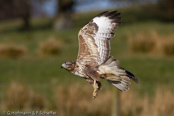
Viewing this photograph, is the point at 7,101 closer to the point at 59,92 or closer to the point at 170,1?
the point at 59,92

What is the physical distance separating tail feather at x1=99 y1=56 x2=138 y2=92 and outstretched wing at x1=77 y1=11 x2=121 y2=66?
23mm

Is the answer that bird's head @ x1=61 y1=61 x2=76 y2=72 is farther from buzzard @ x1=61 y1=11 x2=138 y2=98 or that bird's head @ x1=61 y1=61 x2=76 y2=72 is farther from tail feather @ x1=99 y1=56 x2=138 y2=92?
tail feather @ x1=99 y1=56 x2=138 y2=92

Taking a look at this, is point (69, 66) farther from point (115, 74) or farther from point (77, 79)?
point (77, 79)

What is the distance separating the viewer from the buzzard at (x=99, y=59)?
133cm

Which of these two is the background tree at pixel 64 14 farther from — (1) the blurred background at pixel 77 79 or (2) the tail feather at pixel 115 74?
(2) the tail feather at pixel 115 74

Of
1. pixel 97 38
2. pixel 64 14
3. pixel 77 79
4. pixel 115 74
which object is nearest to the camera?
pixel 115 74

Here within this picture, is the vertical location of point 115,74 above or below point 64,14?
below

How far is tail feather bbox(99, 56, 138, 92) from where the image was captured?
132cm

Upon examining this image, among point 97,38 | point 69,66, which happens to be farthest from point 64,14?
point 69,66

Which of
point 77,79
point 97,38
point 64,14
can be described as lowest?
point 77,79

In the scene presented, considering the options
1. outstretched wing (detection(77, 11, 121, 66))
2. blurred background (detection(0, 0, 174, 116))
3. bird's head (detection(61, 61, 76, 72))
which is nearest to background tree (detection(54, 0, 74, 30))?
blurred background (detection(0, 0, 174, 116))

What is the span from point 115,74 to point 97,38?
0.74ft

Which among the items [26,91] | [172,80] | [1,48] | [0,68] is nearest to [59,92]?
[26,91]

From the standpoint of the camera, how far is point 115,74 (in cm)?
132
